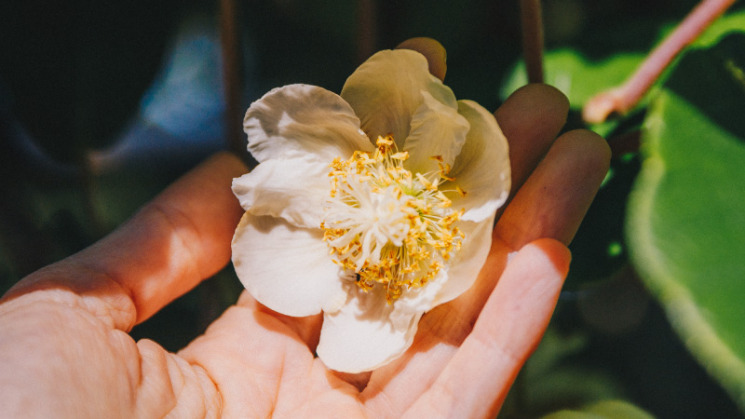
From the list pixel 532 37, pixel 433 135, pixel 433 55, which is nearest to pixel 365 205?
pixel 433 135

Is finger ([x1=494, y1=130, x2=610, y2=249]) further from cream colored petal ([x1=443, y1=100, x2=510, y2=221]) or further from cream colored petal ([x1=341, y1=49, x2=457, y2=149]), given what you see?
cream colored petal ([x1=341, y1=49, x2=457, y2=149])

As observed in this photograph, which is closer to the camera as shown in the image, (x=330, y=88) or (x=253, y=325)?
(x=253, y=325)

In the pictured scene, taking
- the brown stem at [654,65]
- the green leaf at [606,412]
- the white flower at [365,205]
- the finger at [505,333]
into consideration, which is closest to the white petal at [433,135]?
the white flower at [365,205]

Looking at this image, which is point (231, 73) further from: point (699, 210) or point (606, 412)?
point (606, 412)

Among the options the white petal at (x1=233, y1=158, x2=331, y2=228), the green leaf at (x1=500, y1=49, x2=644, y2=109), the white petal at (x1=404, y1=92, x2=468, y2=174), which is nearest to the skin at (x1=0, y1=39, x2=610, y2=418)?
the white petal at (x1=404, y1=92, x2=468, y2=174)

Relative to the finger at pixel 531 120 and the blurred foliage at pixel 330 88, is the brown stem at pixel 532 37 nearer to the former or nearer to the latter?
the finger at pixel 531 120

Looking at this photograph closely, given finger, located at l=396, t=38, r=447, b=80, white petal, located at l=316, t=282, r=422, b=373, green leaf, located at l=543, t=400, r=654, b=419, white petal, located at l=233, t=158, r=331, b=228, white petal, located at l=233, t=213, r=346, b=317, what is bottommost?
green leaf, located at l=543, t=400, r=654, b=419
